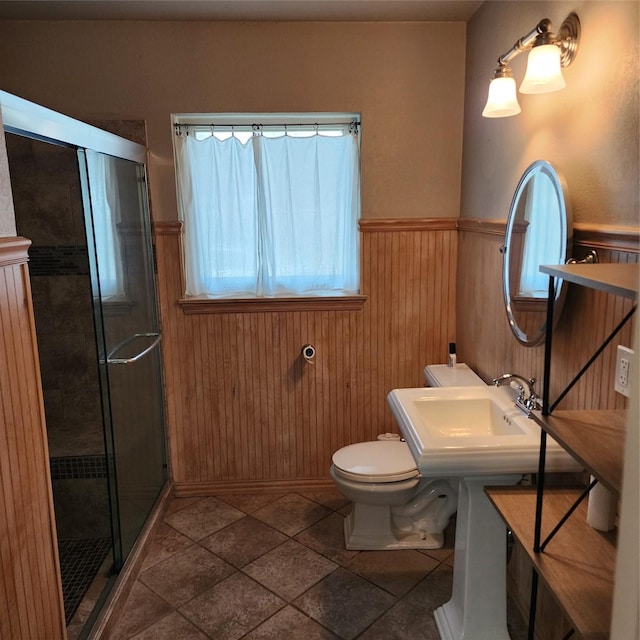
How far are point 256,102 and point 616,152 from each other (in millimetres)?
1743

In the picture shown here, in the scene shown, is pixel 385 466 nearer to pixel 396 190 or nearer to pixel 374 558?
pixel 374 558

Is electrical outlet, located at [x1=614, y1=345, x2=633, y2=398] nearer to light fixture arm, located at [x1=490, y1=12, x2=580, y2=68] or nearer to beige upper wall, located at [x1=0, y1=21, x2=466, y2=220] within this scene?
light fixture arm, located at [x1=490, y1=12, x2=580, y2=68]

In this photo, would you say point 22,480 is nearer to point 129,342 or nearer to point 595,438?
point 129,342

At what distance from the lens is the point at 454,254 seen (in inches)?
112

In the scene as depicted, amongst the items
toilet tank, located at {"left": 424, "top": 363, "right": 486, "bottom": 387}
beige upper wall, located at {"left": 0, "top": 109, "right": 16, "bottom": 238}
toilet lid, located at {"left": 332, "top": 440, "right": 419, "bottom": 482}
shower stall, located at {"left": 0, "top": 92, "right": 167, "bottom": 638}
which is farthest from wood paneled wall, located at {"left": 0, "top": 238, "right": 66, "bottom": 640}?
toilet tank, located at {"left": 424, "top": 363, "right": 486, "bottom": 387}

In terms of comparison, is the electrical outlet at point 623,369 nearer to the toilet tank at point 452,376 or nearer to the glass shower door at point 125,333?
the toilet tank at point 452,376

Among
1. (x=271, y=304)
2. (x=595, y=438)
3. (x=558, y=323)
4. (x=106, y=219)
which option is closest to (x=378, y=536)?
Result: (x=271, y=304)

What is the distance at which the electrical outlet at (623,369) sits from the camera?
1.35 meters

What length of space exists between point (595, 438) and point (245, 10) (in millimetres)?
2284

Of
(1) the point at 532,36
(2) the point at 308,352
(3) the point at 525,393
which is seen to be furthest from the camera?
(2) the point at 308,352

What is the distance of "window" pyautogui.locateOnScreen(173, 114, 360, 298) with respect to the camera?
2.73 m

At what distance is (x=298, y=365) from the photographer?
2.91 m

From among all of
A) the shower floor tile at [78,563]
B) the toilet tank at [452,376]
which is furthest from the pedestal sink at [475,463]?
the shower floor tile at [78,563]

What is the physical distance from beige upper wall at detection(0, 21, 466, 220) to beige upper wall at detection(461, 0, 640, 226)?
0.39 m
